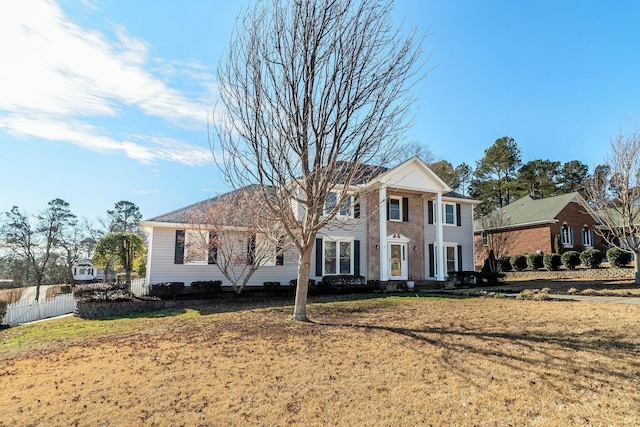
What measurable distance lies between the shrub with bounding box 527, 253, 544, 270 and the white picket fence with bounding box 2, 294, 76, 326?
27300mm

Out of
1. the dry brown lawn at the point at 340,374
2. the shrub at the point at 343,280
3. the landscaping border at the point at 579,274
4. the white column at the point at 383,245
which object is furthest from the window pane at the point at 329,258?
the landscaping border at the point at 579,274

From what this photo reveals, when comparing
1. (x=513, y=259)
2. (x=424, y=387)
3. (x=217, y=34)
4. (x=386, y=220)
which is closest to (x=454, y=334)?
(x=424, y=387)

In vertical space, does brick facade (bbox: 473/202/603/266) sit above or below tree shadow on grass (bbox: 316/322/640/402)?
above

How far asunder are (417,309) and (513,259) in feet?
65.3

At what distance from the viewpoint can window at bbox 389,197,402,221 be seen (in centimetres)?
2047

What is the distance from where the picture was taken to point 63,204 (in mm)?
34156

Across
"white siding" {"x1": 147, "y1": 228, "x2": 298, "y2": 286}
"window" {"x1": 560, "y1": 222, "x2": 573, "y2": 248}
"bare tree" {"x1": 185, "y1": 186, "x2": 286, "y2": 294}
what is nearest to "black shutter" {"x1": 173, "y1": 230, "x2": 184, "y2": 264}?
"white siding" {"x1": 147, "y1": 228, "x2": 298, "y2": 286}

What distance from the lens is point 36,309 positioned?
13.6m

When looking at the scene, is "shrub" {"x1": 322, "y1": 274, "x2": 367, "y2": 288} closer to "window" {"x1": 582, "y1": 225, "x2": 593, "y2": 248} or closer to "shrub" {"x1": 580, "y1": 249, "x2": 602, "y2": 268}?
"shrub" {"x1": 580, "y1": 249, "x2": 602, "y2": 268}

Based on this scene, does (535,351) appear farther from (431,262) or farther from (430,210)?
(430,210)

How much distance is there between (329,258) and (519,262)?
1607 centimetres

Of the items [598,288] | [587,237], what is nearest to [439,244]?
[598,288]

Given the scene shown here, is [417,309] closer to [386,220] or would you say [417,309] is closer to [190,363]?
[190,363]

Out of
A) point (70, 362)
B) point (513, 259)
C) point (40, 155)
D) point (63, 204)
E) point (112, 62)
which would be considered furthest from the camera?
point (63, 204)
